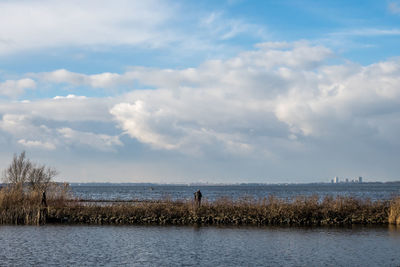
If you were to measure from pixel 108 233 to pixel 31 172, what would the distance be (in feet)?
92.4

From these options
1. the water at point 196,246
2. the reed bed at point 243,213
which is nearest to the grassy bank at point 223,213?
the reed bed at point 243,213

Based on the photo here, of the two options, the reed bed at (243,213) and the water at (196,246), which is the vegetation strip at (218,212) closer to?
the reed bed at (243,213)

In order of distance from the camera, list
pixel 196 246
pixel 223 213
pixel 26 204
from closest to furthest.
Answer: pixel 196 246 → pixel 223 213 → pixel 26 204

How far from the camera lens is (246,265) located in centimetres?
2319

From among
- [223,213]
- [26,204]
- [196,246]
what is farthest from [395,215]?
[26,204]

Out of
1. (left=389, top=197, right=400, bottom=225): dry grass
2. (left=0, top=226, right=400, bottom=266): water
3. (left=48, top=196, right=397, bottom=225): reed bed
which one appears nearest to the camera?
(left=0, top=226, right=400, bottom=266): water

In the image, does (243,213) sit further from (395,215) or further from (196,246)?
(196,246)

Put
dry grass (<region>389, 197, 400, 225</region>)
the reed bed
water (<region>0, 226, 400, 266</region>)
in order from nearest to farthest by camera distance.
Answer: water (<region>0, 226, 400, 266</region>) → dry grass (<region>389, 197, 400, 225</region>) → the reed bed

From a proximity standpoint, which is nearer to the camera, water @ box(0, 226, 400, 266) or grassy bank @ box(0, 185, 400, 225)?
water @ box(0, 226, 400, 266)

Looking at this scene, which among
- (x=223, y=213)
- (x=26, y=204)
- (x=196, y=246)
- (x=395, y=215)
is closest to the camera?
(x=196, y=246)

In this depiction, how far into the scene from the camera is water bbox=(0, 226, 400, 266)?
24250mm

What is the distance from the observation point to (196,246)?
2878 centimetres

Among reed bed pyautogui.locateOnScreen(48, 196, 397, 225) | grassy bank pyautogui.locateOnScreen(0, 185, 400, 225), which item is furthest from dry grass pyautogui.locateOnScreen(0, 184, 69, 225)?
reed bed pyautogui.locateOnScreen(48, 196, 397, 225)

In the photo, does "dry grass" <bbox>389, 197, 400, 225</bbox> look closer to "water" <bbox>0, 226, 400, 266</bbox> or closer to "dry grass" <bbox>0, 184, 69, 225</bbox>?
"water" <bbox>0, 226, 400, 266</bbox>
